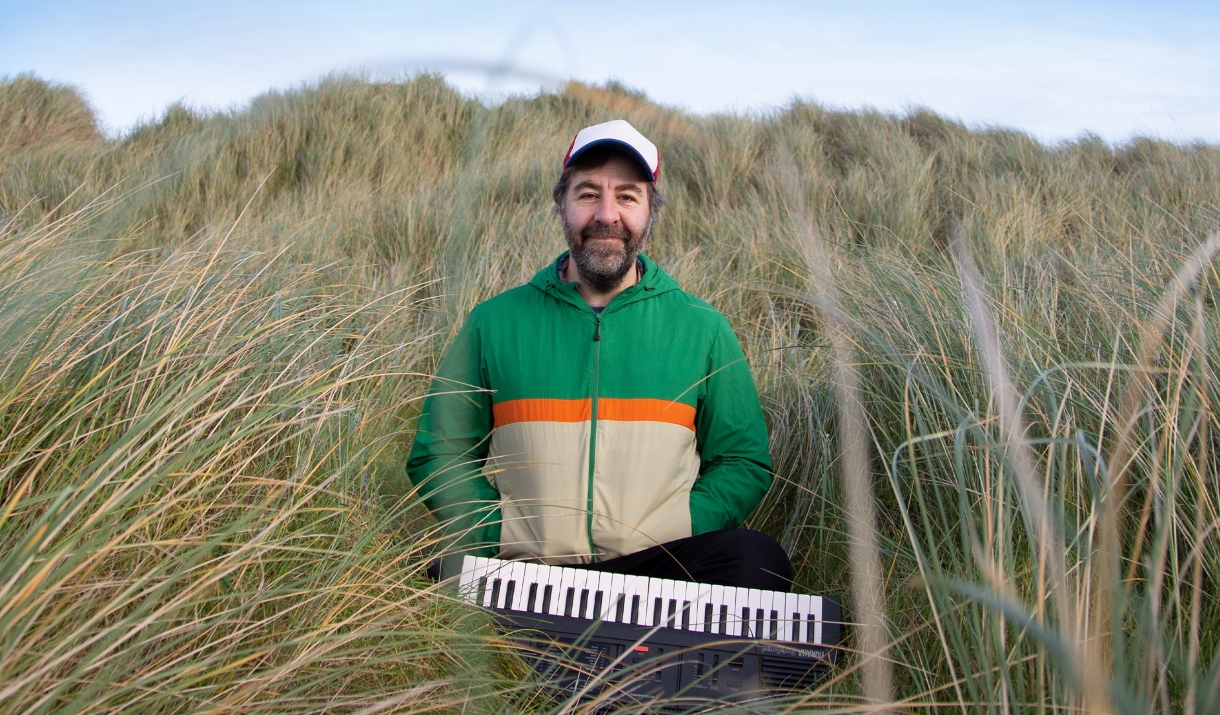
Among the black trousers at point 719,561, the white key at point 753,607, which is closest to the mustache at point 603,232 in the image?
the black trousers at point 719,561

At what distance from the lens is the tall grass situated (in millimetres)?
1213

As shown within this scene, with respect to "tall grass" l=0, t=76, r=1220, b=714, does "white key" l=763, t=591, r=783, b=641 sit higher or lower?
lower

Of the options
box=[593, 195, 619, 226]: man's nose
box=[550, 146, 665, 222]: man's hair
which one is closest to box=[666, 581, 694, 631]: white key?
box=[593, 195, 619, 226]: man's nose

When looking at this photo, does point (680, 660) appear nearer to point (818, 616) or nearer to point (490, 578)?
point (818, 616)

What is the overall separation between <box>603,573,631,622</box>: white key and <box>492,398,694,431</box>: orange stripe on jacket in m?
0.59

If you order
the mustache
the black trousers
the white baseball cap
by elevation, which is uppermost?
the white baseball cap

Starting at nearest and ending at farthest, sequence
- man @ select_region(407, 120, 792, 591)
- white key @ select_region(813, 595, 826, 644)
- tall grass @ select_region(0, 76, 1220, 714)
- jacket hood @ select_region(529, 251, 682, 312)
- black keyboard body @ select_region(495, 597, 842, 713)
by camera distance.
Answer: tall grass @ select_region(0, 76, 1220, 714), black keyboard body @ select_region(495, 597, 842, 713), white key @ select_region(813, 595, 826, 644), man @ select_region(407, 120, 792, 591), jacket hood @ select_region(529, 251, 682, 312)

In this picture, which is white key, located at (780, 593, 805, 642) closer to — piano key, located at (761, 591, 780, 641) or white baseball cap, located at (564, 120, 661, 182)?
piano key, located at (761, 591, 780, 641)

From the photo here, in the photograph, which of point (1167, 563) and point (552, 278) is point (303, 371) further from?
point (1167, 563)

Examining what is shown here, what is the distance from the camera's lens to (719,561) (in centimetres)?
228

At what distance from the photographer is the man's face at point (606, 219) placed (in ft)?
8.79

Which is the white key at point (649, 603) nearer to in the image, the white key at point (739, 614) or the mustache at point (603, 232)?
the white key at point (739, 614)

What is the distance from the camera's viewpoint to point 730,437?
2613 millimetres

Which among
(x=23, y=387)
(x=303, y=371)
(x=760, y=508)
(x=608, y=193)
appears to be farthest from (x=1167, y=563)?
(x=23, y=387)
